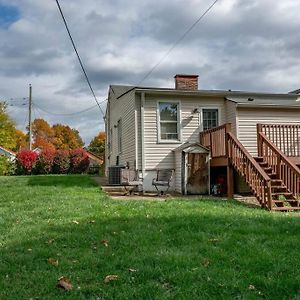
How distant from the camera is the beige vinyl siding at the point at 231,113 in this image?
611 inches

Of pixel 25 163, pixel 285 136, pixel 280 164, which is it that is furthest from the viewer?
pixel 25 163

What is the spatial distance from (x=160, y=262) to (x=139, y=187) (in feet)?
32.4

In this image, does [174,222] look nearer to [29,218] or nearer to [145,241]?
[145,241]

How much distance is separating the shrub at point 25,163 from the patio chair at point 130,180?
55.7ft

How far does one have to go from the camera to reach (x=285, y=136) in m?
14.3

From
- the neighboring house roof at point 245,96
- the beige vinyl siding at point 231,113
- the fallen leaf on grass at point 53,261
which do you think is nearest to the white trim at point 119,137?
the neighboring house roof at point 245,96

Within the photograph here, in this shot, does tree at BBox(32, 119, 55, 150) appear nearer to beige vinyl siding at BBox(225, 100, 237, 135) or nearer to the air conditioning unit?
the air conditioning unit

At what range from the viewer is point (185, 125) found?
1562cm

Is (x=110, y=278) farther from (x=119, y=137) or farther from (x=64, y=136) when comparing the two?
(x=64, y=136)

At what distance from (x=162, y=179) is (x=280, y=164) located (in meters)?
4.12

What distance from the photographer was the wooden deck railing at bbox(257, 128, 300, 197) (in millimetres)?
11671

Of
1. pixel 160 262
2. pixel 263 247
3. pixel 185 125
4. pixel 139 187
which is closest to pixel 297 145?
pixel 185 125

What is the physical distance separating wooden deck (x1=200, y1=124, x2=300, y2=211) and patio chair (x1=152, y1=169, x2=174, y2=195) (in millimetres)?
1545

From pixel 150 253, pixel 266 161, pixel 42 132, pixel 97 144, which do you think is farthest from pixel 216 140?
pixel 42 132
